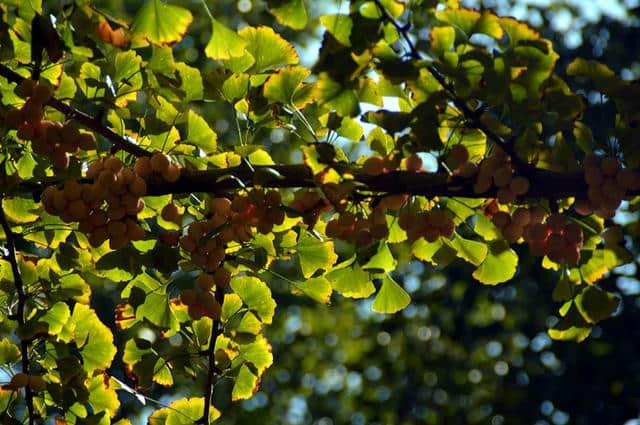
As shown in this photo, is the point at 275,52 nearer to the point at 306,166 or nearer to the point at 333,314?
the point at 306,166

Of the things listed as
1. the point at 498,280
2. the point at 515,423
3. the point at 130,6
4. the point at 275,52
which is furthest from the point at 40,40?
the point at 130,6

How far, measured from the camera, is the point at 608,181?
128cm

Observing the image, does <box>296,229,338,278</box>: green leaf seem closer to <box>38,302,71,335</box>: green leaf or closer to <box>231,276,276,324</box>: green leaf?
<box>231,276,276,324</box>: green leaf

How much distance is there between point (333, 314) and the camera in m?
7.07

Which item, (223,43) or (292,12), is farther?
(223,43)

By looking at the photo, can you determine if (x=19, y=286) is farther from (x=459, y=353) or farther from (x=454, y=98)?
(x=459, y=353)

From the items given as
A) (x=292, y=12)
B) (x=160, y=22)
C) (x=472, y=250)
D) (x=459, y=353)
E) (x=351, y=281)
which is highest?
(x=292, y=12)

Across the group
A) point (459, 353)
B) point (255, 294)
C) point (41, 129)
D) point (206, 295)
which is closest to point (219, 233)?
point (206, 295)

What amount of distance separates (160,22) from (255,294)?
0.54 metres

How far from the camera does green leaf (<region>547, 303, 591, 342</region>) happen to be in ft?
5.05

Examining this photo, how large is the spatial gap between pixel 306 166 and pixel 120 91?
441 millimetres

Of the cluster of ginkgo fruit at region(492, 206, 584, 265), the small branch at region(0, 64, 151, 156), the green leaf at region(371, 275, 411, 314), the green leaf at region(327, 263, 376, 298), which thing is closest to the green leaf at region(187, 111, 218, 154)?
the small branch at region(0, 64, 151, 156)

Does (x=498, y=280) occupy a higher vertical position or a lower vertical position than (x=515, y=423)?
higher

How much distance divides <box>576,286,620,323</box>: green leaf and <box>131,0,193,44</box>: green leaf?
2.76 ft
